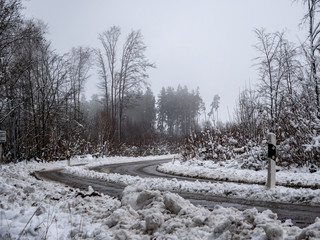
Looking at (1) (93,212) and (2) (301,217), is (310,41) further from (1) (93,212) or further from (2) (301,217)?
(1) (93,212)

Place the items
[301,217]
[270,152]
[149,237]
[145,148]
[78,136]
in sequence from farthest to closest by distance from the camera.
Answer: [145,148]
[78,136]
[270,152]
[301,217]
[149,237]

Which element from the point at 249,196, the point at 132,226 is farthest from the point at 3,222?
the point at 249,196

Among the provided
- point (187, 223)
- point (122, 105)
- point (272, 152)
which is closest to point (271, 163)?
point (272, 152)

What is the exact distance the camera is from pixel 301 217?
4.68 m

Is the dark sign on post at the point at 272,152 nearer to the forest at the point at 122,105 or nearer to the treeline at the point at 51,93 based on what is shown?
the forest at the point at 122,105

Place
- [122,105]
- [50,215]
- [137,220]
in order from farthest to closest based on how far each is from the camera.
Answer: [122,105]
[50,215]
[137,220]

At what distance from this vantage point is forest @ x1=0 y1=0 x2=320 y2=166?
1202cm

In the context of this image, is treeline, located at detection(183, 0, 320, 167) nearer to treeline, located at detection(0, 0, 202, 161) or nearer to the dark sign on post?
the dark sign on post

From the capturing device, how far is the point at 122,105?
3416cm

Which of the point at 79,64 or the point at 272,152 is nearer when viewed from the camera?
the point at 272,152

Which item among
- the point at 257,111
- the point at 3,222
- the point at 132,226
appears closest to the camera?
the point at 132,226

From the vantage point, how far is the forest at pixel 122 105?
12.0 m

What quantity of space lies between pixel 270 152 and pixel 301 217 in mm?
2929

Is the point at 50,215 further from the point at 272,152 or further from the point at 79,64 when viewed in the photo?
the point at 79,64
